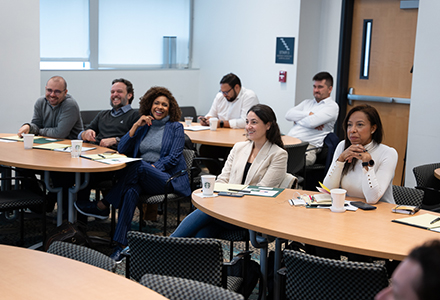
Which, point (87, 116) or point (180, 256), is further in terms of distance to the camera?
point (87, 116)

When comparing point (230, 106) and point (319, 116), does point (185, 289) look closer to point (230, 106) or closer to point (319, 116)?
point (319, 116)

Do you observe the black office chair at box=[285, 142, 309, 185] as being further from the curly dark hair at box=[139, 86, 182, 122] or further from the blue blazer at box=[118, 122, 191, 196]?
the curly dark hair at box=[139, 86, 182, 122]

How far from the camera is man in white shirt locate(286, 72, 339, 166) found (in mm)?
5902

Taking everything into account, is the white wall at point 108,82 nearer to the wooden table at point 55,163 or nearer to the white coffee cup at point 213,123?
the white coffee cup at point 213,123

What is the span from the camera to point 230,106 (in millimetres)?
6512

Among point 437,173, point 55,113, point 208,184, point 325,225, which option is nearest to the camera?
point 325,225

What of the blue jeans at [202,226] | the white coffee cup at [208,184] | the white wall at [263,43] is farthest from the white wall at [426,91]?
the white coffee cup at [208,184]

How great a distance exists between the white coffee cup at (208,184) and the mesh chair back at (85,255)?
1.07m

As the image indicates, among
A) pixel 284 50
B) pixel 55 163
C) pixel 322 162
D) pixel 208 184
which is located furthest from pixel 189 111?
pixel 208 184

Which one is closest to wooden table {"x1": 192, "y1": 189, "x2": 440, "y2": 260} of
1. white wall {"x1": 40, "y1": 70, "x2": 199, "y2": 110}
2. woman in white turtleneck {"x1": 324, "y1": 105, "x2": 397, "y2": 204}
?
woman in white turtleneck {"x1": 324, "y1": 105, "x2": 397, "y2": 204}

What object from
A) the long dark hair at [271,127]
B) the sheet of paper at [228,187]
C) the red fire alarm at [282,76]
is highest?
the red fire alarm at [282,76]

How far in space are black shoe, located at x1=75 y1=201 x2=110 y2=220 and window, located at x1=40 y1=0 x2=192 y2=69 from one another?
3.60m

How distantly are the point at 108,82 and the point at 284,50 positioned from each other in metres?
2.66

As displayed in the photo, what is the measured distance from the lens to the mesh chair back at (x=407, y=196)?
336cm
